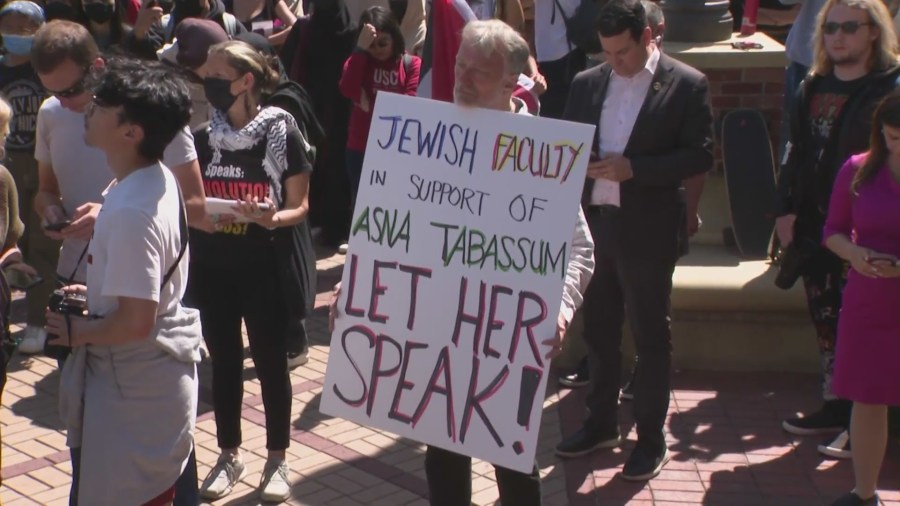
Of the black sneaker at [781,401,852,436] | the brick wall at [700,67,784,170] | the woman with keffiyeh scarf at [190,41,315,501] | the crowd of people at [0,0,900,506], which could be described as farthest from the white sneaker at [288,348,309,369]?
the brick wall at [700,67,784,170]

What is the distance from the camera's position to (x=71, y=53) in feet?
14.6

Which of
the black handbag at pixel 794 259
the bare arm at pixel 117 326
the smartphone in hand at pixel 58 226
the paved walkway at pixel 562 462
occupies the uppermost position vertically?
the smartphone in hand at pixel 58 226

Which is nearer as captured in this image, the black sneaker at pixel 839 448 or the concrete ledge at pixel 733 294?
the black sneaker at pixel 839 448

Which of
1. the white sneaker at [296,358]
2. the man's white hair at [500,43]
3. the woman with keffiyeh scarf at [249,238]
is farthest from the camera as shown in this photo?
the white sneaker at [296,358]

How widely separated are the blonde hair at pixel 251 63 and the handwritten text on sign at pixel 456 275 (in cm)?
92

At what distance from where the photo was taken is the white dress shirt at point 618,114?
4.92 meters

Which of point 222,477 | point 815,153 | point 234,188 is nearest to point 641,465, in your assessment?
point 815,153

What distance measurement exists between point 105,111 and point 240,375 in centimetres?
175

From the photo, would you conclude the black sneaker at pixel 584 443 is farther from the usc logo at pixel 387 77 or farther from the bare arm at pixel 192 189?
the usc logo at pixel 387 77

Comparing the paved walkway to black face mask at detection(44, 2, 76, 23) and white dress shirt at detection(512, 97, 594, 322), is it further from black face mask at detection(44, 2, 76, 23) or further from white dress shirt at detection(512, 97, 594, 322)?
black face mask at detection(44, 2, 76, 23)

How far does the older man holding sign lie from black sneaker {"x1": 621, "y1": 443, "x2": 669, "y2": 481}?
1.34 m

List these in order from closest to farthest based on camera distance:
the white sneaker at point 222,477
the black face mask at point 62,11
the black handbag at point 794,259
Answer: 1. the white sneaker at point 222,477
2. the black handbag at point 794,259
3. the black face mask at point 62,11

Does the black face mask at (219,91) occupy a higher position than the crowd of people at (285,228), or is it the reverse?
the black face mask at (219,91)

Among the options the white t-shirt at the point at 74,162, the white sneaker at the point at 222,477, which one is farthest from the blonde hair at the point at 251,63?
the white sneaker at the point at 222,477
